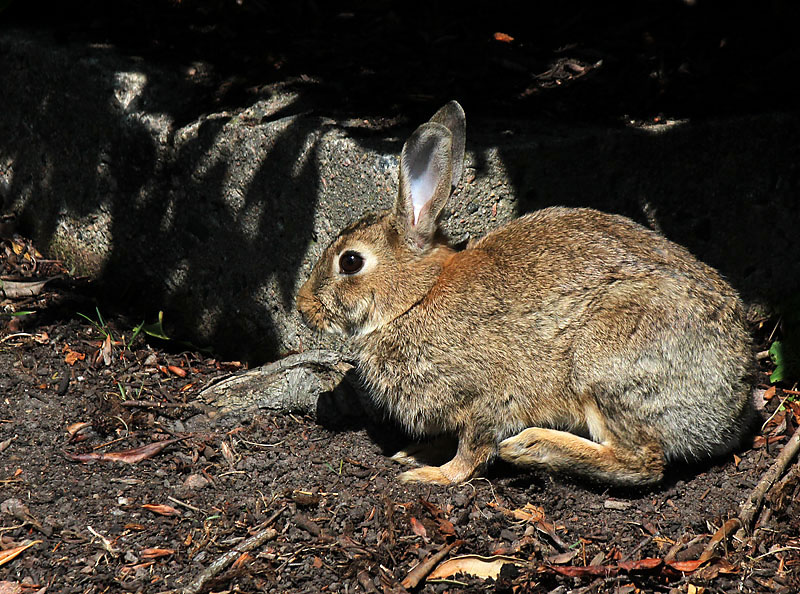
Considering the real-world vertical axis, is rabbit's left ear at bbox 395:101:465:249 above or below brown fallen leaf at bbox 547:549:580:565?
above

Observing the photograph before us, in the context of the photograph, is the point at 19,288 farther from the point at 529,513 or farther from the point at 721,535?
the point at 721,535

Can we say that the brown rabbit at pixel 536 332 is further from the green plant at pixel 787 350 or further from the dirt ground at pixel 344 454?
the green plant at pixel 787 350

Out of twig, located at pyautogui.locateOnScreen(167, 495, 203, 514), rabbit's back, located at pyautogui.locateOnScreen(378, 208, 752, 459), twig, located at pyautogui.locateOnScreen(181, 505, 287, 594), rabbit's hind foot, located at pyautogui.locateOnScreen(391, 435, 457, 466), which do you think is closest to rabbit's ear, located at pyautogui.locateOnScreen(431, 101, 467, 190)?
rabbit's back, located at pyautogui.locateOnScreen(378, 208, 752, 459)

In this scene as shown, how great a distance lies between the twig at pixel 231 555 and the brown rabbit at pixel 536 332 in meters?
0.78

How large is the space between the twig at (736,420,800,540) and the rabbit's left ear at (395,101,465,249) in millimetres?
2066

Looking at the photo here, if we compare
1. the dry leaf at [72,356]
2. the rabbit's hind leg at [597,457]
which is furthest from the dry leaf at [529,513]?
A: the dry leaf at [72,356]

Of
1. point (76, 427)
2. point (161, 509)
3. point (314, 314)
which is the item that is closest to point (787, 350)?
point (314, 314)

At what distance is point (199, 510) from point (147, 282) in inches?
89.5

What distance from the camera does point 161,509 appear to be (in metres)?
4.30

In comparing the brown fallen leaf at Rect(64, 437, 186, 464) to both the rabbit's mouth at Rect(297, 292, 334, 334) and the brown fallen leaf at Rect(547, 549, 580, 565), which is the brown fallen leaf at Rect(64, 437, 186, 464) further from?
the brown fallen leaf at Rect(547, 549, 580, 565)

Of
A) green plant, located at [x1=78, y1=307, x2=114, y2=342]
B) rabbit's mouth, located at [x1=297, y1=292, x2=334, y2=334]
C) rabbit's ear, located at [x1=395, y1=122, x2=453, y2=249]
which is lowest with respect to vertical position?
green plant, located at [x1=78, y1=307, x2=114, y2=342]

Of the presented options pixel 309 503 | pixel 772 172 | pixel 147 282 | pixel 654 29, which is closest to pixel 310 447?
pixel 309 503

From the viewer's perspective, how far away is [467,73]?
19.2 ft

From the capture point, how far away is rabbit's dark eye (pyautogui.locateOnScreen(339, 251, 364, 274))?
4703 mm
